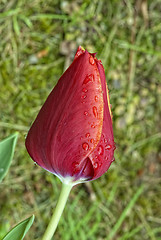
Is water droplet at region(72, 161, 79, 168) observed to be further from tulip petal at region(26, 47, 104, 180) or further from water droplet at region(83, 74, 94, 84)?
water droplet at region(83, 74, 94, 84)

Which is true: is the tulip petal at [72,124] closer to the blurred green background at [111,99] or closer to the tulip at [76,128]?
the tulip at [76,128]

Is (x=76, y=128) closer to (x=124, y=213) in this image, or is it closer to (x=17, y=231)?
(x=17, y=231)

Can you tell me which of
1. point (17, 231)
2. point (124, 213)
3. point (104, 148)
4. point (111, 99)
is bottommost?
point (124, 213)

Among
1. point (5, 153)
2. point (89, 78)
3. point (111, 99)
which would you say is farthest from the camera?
point (111, 99)

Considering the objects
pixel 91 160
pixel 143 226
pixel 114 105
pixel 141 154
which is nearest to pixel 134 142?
pixel 141 154

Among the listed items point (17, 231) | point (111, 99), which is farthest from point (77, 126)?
point (111, 99)

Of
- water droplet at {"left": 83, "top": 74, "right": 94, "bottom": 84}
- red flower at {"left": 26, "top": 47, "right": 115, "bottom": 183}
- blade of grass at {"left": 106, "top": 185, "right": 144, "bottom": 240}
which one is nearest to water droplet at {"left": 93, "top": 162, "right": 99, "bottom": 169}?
red flower at {"left": 26, "top": 47, "right": 115, "bottom": 183}

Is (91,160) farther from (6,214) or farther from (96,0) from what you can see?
(96,0)

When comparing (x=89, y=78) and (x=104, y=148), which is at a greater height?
(x=89, y=78)
